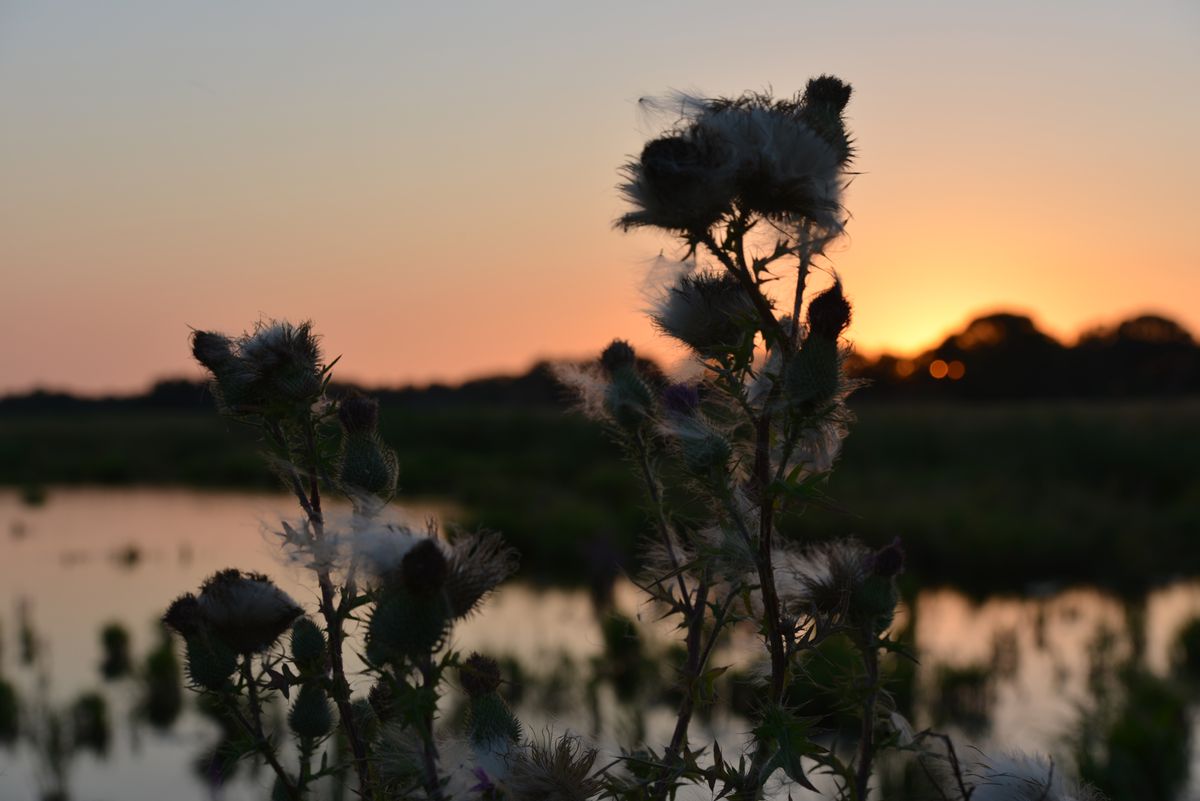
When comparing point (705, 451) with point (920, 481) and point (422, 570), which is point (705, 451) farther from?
point (920, 481)

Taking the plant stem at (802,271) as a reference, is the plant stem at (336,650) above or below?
below

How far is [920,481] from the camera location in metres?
22.6

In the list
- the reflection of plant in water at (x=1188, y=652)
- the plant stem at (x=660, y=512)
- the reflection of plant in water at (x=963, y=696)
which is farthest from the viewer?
the reflection of plant in water at (x=1188, y=652)

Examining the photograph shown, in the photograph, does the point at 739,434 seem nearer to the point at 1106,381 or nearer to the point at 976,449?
the point at 976,449

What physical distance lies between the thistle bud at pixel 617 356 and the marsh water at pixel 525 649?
3.39 m

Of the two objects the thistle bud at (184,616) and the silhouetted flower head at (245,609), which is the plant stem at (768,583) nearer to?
the silhouetted flower head at (245,609)

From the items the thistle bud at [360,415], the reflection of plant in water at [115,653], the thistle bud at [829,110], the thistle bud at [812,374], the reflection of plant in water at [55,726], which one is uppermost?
the thistle bud at [829,110]

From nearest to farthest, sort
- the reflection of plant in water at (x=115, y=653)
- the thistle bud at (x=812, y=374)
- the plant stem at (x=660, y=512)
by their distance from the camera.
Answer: the thistle bud at (x=812, y=374) → the plant stem at (x=660, y=512) → the reflection of plant in water at (x=115, y=653)

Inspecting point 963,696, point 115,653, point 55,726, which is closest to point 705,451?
point 963,696

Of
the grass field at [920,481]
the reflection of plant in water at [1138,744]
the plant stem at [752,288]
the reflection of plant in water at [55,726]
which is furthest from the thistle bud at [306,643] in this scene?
the reflection of plant in water at [55,726]

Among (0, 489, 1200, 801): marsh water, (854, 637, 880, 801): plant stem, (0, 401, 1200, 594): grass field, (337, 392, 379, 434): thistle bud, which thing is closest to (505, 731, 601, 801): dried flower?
(854, 637, 880, 801): plant stem

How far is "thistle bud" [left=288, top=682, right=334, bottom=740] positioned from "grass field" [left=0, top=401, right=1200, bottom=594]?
7.47m

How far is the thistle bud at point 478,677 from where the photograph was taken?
1117 millimetres

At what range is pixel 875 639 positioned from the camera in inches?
49.1
